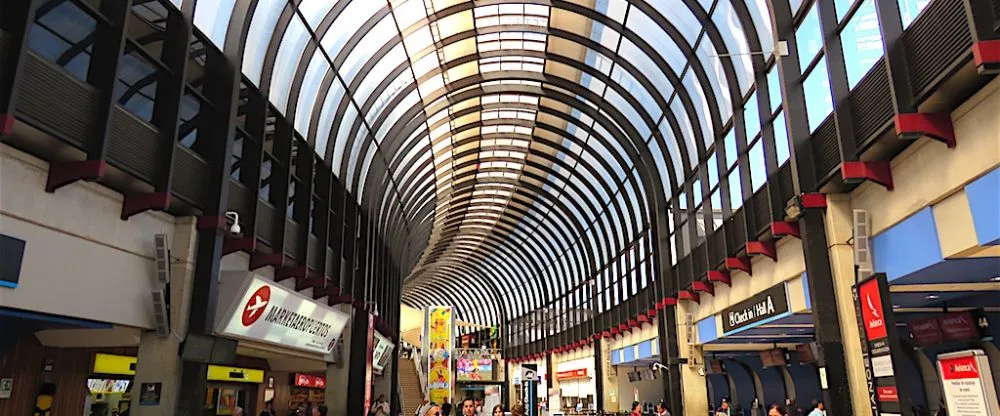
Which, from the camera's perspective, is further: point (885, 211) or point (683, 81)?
point (683, 81)

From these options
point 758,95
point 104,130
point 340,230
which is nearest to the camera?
point 104,130

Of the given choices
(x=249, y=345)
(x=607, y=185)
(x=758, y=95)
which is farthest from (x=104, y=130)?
(x=607, y=185)

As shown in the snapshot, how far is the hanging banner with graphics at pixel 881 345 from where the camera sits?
953 centimetres

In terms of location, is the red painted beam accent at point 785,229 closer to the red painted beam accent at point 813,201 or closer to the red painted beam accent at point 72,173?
the red painted beam accent at point 813,201

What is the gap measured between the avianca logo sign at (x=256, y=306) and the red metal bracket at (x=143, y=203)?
10.9 ft

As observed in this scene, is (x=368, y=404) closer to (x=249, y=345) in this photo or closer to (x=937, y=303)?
(x=249, y=345)

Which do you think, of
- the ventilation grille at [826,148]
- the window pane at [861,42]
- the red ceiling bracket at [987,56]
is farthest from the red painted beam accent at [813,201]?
the red ceiling bracket at [987,56]

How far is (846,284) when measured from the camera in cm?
1267

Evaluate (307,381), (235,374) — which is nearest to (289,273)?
(235,374)

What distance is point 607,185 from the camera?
121 ft

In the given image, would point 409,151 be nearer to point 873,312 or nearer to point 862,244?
point 862,244

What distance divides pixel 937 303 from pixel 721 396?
2248cm

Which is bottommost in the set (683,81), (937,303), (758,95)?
(937,303)

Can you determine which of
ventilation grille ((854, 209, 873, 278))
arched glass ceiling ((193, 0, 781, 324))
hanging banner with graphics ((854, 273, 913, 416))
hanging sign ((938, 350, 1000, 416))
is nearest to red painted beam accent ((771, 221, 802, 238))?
ventilation grille ((854, 209, 873, 278))
